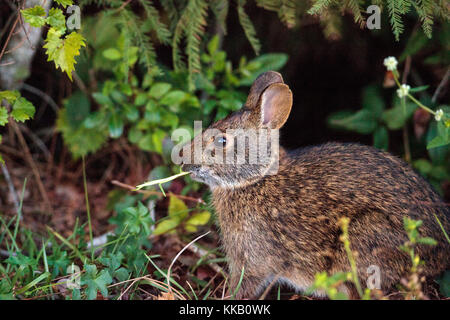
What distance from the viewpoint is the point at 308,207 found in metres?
3.76

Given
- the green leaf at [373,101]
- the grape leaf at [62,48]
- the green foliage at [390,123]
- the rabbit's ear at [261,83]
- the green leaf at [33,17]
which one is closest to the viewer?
the green leaf at [33,17]

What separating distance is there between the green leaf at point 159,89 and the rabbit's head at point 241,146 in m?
0.85

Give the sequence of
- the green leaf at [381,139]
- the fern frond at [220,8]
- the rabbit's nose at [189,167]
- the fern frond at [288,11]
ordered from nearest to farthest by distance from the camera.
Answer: the rabbit's nose at [189,167] < the fern frond at [288,11] < the fern frond at [220,8] < the green leaf at [381,139]

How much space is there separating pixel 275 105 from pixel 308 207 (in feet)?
2.63

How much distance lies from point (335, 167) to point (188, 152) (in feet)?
3.67

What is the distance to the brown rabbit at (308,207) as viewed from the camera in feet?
11.4

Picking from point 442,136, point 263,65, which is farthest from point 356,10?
point 263,65

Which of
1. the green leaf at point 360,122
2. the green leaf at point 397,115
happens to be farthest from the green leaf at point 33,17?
the green leaf at point 397,115

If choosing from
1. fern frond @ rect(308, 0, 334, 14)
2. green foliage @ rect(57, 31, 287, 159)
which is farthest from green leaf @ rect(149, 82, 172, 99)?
fern frond @ rect(308, 0, 334, 14)

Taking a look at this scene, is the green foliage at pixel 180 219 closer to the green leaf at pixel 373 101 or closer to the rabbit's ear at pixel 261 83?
the rabbit's ear at pixel 261 83

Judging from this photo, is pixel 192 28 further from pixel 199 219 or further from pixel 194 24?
pixel 199 219

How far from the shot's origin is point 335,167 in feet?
12.6

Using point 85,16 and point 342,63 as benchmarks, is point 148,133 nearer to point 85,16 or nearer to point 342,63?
point 85,16
